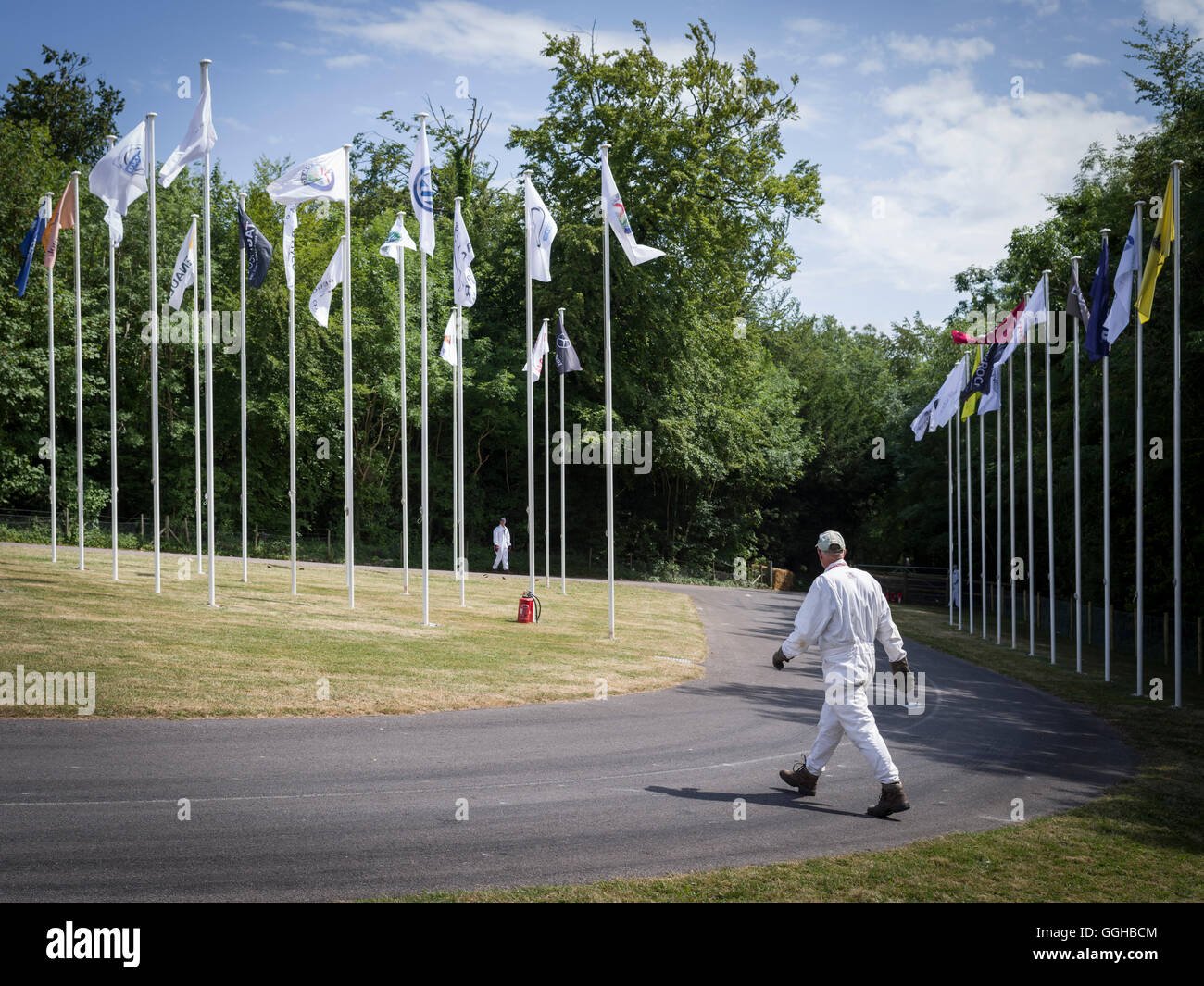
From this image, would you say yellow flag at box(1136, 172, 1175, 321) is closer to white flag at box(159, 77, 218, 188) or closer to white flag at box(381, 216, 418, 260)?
white flag at box(381, 216, 418, 260)

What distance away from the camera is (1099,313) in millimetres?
20312

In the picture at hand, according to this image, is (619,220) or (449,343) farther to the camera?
(449,343)

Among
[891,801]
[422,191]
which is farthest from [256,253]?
[891,801]

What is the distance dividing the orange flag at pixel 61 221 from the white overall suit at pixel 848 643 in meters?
20.3

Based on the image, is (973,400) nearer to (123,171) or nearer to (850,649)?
(850,649)

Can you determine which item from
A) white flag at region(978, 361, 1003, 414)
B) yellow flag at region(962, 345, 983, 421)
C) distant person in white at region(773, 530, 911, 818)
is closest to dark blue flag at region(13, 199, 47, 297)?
distant person in white at region(773, 530, 911, 818)

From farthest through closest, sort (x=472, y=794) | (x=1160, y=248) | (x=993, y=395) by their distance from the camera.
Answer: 1. (x=993, y=395)
2. (x=1160, y=248)
3. (x=472, y=794)

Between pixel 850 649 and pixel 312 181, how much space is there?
14458 mm

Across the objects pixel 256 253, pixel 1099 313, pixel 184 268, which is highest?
pixel 184 268

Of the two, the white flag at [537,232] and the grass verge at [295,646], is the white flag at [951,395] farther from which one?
the white flag at [537,232]

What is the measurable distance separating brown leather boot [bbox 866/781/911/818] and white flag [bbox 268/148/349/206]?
14.9 metres

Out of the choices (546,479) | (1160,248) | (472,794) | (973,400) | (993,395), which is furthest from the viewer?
(546,479)
